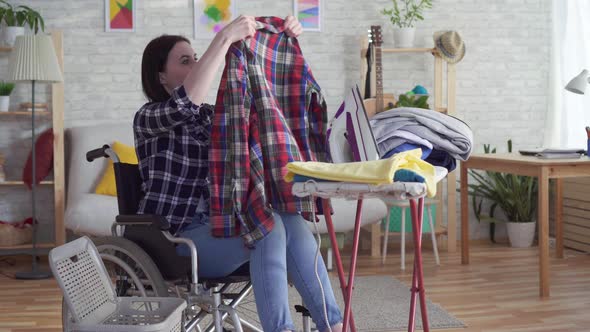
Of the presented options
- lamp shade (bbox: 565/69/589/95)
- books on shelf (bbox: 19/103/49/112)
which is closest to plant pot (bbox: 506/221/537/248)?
lamp shade (bbox: 565/69/589/95)

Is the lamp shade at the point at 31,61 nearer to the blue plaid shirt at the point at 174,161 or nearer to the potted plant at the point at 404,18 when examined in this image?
the potted plant at the point at 404,18

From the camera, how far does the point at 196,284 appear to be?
74.3 inches

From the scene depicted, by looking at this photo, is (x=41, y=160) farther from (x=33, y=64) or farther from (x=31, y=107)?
(x=33, y=64)

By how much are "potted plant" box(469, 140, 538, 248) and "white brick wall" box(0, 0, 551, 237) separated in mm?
292

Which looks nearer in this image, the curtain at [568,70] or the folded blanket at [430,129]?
the folded blanket at [430,129]

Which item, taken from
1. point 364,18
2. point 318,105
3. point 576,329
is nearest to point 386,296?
point 576,329

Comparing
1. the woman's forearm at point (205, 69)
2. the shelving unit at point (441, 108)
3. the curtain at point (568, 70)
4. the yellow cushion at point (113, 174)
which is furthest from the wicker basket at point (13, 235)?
the curtain at point (568, 70)

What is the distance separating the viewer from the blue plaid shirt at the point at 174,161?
2068 millimetres

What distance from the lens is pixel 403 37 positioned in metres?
4.75

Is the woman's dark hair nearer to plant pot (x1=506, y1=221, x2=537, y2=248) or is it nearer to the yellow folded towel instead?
the yellow folded towel

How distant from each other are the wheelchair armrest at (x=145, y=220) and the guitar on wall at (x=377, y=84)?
2724 millimetres

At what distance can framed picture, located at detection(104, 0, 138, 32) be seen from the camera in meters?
4.66

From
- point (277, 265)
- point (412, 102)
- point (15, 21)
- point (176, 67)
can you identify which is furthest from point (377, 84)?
point (277, 265)

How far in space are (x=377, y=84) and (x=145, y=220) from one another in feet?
9.24
